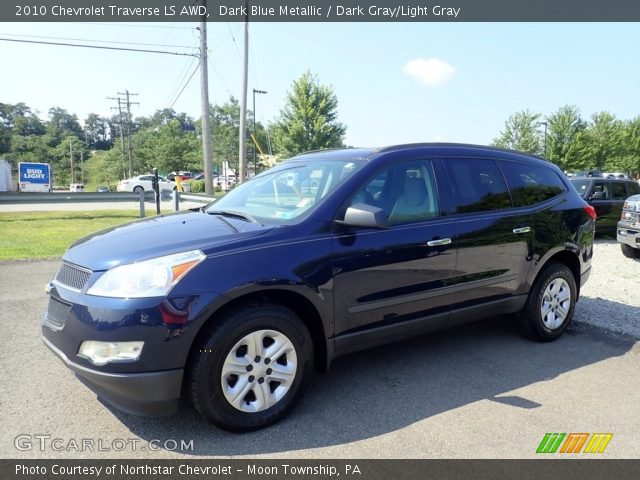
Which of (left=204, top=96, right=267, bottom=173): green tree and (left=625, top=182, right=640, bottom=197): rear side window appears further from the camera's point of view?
(left=204, top=96, right=267, bottom=173): green tree

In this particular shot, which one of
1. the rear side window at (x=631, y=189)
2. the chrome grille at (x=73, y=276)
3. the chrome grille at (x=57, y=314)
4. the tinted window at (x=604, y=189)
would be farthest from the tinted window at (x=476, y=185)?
the rear side window at (x=631, y=189)

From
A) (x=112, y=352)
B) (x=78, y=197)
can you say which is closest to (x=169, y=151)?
(x=78, y=197)

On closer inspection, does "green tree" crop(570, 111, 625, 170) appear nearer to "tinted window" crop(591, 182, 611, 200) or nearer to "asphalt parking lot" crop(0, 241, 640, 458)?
"tinted window" crop(591, 182, 611, 200)

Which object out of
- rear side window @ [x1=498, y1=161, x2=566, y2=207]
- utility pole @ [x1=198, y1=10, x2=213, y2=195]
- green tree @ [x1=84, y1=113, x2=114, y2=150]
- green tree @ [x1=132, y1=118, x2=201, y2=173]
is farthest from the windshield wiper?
green tree @ [x1=84, y1=113, x2=114, y2=150]

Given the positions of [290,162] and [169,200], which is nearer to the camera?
[290,162]

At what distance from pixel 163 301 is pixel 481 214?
2.79 metres

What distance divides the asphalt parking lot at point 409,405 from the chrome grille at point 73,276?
906 millimetres

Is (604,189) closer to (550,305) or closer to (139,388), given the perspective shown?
(550,305)

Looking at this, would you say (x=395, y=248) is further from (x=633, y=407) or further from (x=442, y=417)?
(x=633, y=407)

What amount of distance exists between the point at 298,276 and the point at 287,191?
1.01 m

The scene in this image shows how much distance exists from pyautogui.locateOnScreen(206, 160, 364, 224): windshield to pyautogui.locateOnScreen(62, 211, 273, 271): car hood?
0.82 ft

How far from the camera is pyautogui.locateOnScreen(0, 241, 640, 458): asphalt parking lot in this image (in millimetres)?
2746
